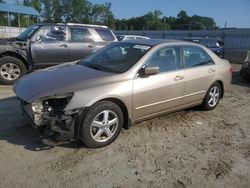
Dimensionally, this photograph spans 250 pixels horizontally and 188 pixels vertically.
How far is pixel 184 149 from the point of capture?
400 centimetres

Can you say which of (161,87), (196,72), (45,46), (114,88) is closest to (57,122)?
(114,88)

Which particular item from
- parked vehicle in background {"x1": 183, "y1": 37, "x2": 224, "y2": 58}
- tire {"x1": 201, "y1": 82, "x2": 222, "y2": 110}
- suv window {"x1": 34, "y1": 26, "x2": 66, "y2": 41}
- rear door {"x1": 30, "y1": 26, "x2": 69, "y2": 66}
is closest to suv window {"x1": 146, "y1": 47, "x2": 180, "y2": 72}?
tire {"x1": 201, "y1": 82, "x2": 222, "y2": 110}

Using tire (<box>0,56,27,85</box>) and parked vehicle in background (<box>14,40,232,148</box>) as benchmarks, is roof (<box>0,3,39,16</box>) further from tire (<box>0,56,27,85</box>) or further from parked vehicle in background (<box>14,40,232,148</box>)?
parked vehicle in background (<box>14,40,232,148</box>)

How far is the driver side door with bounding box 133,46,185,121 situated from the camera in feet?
13.7

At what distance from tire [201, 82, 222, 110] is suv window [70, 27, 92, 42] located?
171 inches

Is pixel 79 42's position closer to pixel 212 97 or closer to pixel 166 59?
pixel 166 59

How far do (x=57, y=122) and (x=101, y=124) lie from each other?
2.09 ft

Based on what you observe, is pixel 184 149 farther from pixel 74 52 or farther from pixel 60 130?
pixel 74 52

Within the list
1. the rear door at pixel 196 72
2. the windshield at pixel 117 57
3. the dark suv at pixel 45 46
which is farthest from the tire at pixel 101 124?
the dark suv at pixel 45 46

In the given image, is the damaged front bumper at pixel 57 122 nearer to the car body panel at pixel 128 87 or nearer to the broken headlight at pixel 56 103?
the broken headlight at pixel 56 103

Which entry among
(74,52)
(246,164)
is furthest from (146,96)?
(74,52)

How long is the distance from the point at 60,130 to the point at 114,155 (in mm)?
838

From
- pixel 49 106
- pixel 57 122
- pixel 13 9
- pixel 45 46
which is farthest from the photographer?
pixel 13 9

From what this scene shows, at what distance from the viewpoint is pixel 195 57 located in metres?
5.25
